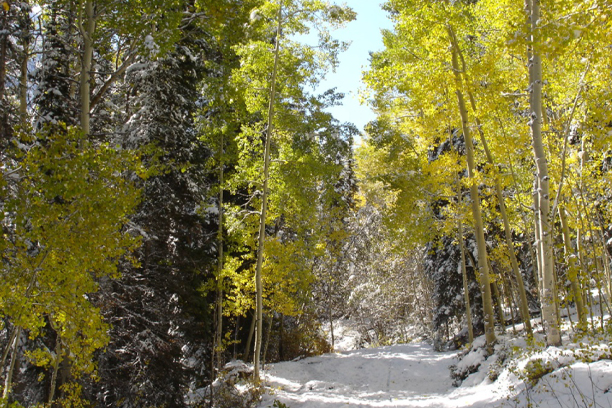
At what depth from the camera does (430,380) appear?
36.6ft

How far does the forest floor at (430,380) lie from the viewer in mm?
5195

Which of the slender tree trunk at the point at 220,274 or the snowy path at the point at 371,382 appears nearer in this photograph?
Result: the snowy path at the point at 371,382

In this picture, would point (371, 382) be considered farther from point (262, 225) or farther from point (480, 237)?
point (262, 225)

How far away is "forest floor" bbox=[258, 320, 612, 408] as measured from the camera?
17.0 feet

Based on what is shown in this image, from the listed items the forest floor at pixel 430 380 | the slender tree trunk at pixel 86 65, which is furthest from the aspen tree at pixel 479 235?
the slender tree trunk at pixel 86 65

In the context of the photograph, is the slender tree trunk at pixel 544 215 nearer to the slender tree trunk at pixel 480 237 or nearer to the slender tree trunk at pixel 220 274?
the slender tree trunk at pixel 480 237

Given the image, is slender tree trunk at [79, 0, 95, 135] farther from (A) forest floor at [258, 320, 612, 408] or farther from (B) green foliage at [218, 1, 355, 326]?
(A) forest floor at [258, 320, 612, 408]

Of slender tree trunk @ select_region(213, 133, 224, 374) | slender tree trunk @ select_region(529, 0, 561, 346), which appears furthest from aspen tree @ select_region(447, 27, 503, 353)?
slender tree trunk @ select_region(213, 133, 224, 374)

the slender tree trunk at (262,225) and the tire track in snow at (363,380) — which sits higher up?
the slender tree trunk at (262,225)

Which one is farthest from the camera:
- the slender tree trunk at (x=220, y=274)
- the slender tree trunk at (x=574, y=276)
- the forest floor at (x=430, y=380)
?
the slender tree trunk at (x=220, y=274)

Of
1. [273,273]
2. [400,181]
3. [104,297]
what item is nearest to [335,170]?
[400,181]

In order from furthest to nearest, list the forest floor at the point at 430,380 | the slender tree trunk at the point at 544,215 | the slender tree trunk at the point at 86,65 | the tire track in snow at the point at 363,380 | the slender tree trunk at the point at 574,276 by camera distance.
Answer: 1. the tire track in snow at the point at 363,380
2. the slender tree trunk at the point at 544,215
3. the slender tree trunk at the point at 86,65
4. the slender tree trunk at the point at 574,276
5. the forest floor at the point at 430,380

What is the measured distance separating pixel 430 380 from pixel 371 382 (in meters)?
1.56

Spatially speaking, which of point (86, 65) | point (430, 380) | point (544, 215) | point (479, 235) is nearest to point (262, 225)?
point (479, 235)
